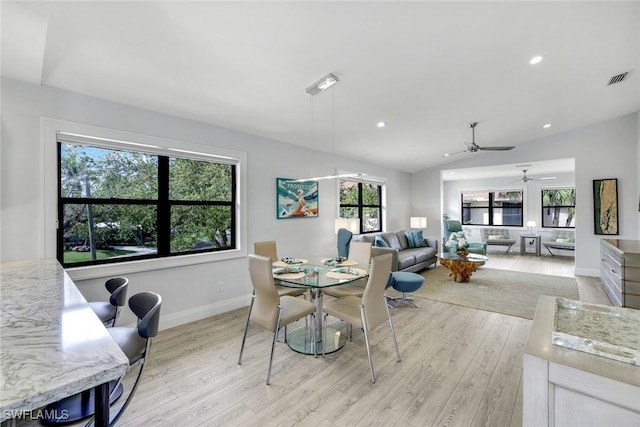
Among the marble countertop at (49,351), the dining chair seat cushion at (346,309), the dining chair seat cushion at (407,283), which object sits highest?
the marble countertop at (49,351)

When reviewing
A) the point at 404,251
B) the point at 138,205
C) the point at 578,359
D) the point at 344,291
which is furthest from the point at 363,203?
the point at 578,359

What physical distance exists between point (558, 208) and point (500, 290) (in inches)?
230

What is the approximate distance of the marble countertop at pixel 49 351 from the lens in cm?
66

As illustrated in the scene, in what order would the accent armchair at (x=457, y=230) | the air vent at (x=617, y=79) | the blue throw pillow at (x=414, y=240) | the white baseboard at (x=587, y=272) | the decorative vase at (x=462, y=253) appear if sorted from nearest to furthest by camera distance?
the air vent at (x=617, y=79)
the decorative vase at (x=462, y=253)
the white baseboard at (x=587, y=272)
the blue throw pillow at (x=414, y=240)
the accent armchair at (x=457, y=230)

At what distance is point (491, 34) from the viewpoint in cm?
255

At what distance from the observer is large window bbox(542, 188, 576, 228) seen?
27.2 feet

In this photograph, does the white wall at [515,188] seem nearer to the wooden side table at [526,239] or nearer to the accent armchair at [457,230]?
the wooden side table at [526,239]

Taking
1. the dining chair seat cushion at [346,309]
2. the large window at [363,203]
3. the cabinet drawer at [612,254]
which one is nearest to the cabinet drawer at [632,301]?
the cabinet drawer at [612,254]

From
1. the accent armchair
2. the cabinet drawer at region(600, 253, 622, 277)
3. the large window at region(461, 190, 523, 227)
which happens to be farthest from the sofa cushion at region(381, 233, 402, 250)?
the large window at region(461, 190, 523, 227)

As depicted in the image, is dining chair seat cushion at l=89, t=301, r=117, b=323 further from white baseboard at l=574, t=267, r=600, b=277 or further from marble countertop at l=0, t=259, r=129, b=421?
white baseboard at l=574, t=267, r=600, b=277

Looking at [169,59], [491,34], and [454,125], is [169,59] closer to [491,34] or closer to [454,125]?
[491,34]

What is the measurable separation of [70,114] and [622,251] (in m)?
6.25

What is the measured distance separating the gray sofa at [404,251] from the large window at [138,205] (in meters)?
2.75

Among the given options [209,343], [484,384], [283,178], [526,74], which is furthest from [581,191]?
[209,343]
